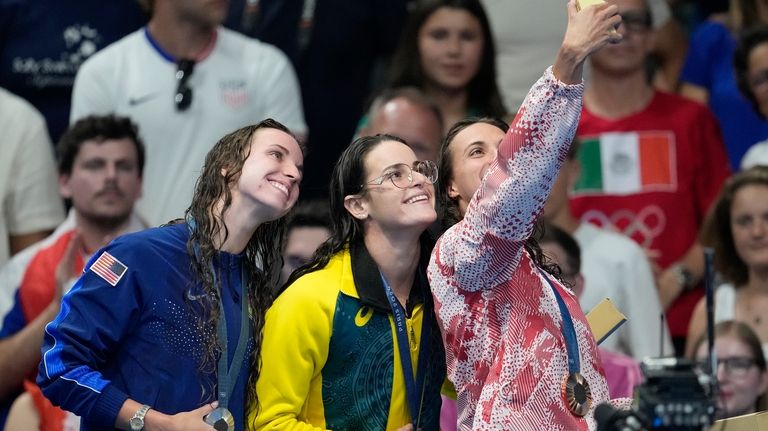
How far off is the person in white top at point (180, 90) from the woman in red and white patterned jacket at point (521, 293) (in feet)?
9.09

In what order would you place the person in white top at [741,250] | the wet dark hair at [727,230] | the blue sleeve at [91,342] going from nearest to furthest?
the blue sleeve at [91,342] < the person in white top at [741,250] < the wet dark hair at [727,230]

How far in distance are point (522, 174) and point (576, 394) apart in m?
0.64

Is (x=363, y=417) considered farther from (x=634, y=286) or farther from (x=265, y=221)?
(x=634, y=286)

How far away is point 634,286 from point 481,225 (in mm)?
2754

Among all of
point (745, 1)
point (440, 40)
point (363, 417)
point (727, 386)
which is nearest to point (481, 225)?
point (363, 417)

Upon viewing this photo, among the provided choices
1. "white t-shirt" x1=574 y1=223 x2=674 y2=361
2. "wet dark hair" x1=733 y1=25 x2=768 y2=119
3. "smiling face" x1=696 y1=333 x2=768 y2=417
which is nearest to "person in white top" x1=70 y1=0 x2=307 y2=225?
"white t-shirt" x1=574 y1=223 x2=674 y2=361

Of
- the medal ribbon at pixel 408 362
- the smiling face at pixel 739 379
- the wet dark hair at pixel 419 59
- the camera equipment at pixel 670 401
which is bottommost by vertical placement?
the smiling face at pixel 739 379

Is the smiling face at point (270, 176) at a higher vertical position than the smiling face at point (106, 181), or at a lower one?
higher

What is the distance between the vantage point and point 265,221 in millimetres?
4688

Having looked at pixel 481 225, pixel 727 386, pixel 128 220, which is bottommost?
pixel 727 386

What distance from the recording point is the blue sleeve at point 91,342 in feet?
14.5

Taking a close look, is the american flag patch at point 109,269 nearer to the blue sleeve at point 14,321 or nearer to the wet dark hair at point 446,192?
the wet dark hair at point 446,192

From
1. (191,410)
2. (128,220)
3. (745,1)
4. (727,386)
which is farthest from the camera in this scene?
(745,1)

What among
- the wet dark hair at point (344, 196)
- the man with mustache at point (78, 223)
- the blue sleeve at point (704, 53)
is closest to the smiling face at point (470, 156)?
the wet dark hair at point (344, 196)
